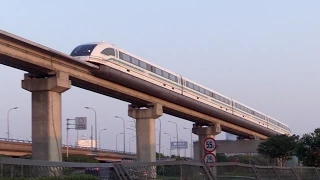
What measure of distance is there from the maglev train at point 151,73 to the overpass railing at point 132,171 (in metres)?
29.3

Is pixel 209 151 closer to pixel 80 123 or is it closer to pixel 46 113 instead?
pixel 46 113

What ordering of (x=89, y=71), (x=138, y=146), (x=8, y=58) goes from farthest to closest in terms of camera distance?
(x=138, y=146), (x=89, y=71), (x=8, y=58)

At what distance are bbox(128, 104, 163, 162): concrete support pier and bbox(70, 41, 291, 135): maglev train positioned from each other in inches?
115

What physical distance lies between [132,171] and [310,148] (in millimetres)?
30230

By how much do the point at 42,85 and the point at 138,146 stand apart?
61.2 feet

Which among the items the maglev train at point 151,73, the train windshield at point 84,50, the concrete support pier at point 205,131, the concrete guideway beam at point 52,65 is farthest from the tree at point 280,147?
the train windshield at point 84,50

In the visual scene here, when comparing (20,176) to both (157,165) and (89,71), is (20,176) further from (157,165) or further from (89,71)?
(89,71)

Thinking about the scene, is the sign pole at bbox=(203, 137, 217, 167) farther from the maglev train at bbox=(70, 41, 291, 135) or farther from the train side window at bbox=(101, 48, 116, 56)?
the train side window at bbox=(101, 48, 116, 56)

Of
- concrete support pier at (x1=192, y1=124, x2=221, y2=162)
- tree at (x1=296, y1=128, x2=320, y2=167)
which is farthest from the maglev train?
tree at (x1=296, y1=128, x2=320, y2=167)

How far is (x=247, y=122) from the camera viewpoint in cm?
8475

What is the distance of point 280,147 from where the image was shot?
237ft

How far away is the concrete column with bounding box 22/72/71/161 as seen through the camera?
1703 inches

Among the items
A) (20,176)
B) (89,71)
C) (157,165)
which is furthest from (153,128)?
(20,176)

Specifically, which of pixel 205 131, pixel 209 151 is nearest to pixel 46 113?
pixel 209 151
